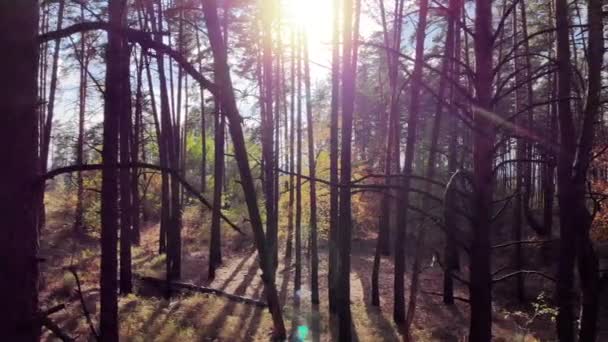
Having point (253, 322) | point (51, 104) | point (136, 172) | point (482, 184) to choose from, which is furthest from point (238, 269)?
point (482, 184)

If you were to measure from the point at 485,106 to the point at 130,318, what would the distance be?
354 inches

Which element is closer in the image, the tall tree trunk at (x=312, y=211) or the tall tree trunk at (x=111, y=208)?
the tall tree trunk at (x=111, y=208)

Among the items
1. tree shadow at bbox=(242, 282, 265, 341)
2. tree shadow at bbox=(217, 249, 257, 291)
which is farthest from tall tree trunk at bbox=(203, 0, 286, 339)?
tree shadow at bbox=(217, 249, 257, 291)

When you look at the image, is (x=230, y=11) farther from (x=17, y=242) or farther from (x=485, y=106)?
(x=17, y=242)

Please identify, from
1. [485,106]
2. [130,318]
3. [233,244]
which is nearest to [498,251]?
[233,244]

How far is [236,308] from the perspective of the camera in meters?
12.1

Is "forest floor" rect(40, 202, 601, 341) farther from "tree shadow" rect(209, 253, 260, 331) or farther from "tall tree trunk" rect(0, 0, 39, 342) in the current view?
"tall tree trunk" rect(0, 0, 39, 342)

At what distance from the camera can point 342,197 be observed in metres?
9.38

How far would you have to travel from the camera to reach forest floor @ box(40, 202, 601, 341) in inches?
381

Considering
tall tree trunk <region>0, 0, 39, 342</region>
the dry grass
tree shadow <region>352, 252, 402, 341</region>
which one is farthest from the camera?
tree shadow <region>352, 252, 402, 341</region>

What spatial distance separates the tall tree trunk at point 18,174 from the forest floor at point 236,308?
731 centimetres

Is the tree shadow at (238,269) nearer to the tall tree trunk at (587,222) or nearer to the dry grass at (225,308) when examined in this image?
the dry grass at (225,308)

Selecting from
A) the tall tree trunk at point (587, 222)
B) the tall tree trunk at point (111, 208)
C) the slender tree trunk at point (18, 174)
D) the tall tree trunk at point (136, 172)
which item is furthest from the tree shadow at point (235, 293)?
the slender tree trunk at point (18, 174)

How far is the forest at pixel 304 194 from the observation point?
174 cm
